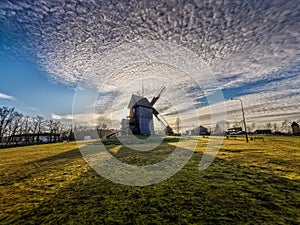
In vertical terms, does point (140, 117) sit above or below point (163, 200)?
above

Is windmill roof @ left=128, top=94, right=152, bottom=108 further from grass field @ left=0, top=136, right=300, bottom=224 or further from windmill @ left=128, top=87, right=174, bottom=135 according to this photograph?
grass field @ left=0, top=136, right=300, bottom=224

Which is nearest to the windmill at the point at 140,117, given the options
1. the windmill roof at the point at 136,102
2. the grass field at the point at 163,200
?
the windmill roof at the point at 136,102

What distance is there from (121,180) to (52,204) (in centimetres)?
283

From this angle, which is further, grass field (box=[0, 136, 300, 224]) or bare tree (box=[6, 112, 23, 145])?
bare tree (box=[6, 112, 23, 145])

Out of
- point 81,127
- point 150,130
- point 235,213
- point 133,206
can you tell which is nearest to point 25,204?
point 133,206

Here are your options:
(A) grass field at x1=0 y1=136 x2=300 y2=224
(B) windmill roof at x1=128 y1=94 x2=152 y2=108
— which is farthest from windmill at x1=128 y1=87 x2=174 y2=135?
(A) grass field at x1=0 y1=136 x2=300 y2=224

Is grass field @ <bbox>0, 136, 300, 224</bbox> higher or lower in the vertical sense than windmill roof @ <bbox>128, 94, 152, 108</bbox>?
lower

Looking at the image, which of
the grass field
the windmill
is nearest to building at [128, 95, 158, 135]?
the windmill

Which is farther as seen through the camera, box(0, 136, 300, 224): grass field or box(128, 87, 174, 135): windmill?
box(128, 87, 174, 135): windmill

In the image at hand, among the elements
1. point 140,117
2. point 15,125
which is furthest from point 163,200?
point 15,125

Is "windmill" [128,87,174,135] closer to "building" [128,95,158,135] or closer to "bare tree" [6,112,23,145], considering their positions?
"building" [128,95,158,135]

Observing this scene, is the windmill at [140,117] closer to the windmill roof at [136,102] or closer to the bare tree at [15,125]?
the windmill roof at [136,102]

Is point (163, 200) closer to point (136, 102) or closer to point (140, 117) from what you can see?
point (140, 117)

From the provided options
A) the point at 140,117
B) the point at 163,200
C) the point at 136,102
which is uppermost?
the point at 136,102
